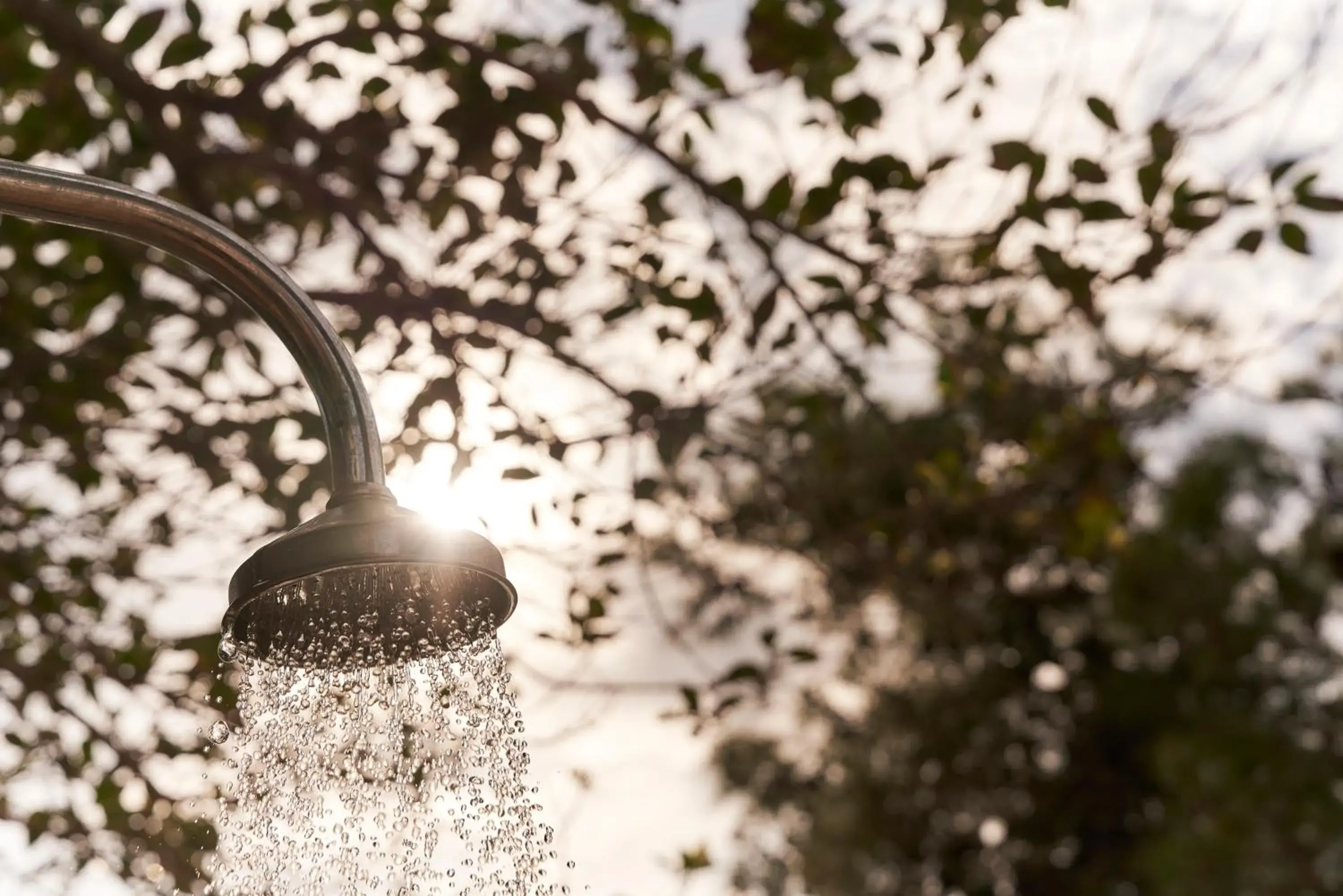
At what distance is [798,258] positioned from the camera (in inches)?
117

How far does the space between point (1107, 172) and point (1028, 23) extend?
0.55 m

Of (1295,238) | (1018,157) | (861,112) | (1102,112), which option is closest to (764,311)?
(861,112)

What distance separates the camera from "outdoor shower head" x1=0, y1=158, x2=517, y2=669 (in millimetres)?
1153

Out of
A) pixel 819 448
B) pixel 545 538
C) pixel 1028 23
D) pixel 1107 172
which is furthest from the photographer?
pixel 819 448

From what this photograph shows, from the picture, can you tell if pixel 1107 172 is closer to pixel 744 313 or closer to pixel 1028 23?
pixel 1028 23

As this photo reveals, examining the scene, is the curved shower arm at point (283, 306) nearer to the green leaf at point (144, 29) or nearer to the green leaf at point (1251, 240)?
the green leaf at point (144, 29)

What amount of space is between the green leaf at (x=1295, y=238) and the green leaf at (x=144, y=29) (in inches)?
79.0

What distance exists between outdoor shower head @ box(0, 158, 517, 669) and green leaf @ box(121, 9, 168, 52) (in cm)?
136

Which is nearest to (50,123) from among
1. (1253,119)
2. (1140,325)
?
(1253,119)

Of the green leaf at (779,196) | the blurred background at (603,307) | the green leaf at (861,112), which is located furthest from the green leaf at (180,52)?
the green leaf at (861,112)

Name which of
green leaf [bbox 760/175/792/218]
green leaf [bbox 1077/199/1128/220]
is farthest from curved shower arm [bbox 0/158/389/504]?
green leaf [bbox 1077/199/1128/220]

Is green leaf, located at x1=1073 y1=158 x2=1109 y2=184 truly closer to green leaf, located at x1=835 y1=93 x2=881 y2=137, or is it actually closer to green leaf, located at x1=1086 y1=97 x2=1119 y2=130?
green leaf, located at x1=1086 y1=97 x2=1119 y2=130

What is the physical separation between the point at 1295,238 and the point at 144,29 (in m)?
2.05

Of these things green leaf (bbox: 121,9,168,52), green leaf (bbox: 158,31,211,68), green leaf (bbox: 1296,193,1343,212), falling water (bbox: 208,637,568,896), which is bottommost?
falling water (bbox: 208,637,568,896)
